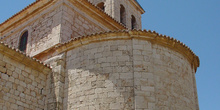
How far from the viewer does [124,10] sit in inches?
653

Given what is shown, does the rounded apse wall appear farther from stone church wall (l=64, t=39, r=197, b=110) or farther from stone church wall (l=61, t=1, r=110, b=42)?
stone church wall (l=61, t=1, r=110, b=42)

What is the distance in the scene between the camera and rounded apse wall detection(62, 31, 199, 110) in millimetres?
7590

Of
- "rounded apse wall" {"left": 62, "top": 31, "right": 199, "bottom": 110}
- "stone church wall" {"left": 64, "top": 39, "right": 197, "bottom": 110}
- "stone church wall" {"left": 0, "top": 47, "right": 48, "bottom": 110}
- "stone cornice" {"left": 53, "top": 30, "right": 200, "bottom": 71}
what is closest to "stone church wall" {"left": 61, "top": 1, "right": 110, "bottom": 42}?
"stone cornice" {"left": 53, "top": 30, "right": 200, "bottom": 71}

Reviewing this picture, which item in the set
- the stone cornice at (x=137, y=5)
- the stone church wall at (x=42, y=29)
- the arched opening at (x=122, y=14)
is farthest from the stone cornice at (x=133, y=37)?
the stone cornice at (x=137, y=5)

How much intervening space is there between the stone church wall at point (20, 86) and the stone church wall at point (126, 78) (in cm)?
79

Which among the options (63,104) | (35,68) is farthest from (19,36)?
(63,104)

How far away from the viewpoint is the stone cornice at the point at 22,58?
25.2 ft

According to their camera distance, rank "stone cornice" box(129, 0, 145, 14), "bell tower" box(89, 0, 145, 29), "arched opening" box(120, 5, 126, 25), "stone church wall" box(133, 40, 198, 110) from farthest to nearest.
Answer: "stone cornice" box(129, 0, 145, 14)
"arched opening" box(120, 5, 126, 25)
"bell tower" box(89, 0, 145, 29)
"stone church wall" box(133, 40, 198, 110)

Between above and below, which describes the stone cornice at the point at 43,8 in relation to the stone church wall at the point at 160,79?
above

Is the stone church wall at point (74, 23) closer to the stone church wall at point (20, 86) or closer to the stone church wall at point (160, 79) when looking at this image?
the stone church wall at point (20, 86)

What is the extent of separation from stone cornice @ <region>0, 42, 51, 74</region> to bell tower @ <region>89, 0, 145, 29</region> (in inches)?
285

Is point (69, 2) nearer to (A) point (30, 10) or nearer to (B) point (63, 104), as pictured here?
(A) point (30, 10)


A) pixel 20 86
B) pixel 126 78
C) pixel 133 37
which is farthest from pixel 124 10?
pixel 20 86

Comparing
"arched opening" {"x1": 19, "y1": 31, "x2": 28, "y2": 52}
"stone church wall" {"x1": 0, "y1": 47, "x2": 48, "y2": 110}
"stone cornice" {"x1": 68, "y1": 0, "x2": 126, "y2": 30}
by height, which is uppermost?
"stone cornice" {"x1": 68, "y1": 0, "x2": 126, "y2": 30}
